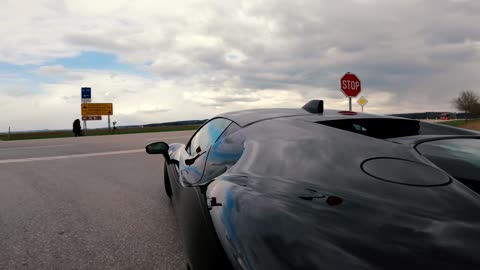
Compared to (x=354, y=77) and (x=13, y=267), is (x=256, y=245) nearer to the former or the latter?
(x=13, y=267)

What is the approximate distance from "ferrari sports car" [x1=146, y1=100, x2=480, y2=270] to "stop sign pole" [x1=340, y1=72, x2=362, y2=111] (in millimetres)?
14666

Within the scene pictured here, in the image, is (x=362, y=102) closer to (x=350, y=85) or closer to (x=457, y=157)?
(x=350, y=85)

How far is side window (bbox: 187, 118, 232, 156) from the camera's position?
2.51 meters

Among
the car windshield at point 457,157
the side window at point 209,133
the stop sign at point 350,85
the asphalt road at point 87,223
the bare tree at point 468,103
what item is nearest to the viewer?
the car windshield at point 457,157

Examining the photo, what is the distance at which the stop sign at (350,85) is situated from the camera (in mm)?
16094

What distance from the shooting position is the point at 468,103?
Answer: 5828 cm

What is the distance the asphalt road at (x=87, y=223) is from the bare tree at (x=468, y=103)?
217ft

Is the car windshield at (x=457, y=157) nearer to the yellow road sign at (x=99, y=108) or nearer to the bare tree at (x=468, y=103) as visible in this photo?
the yellow road sign at (x=99, y=108)

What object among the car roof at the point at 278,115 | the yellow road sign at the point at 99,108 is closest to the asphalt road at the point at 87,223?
the car roof at the point at 278,115

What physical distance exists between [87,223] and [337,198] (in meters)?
2.73

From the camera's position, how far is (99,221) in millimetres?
3258

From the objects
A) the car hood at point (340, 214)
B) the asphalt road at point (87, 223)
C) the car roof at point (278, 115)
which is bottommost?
the asphalt road at point (87, 223)

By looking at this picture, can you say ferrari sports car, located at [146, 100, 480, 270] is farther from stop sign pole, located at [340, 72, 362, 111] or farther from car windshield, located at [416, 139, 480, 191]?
stop sign pole, located at [340, 72, 362, 111]

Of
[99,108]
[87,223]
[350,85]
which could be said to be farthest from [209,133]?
[99,108]
